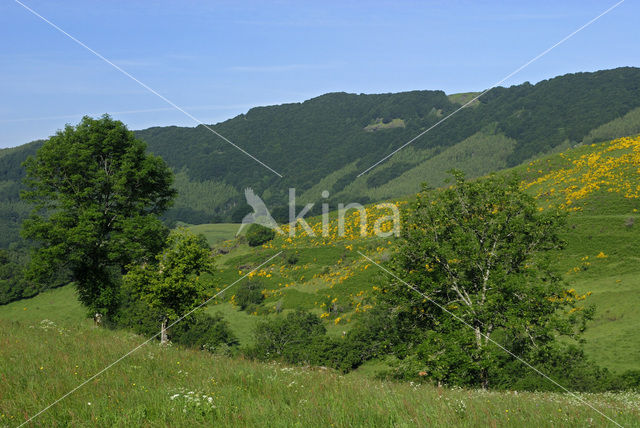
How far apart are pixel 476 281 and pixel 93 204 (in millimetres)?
18729

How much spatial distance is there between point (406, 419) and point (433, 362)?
14.0m

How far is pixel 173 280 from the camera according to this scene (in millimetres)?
23922

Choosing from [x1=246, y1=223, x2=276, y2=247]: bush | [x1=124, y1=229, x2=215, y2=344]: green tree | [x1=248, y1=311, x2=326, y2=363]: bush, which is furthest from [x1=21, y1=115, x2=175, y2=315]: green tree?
[x1=246, y1=223, x2=276, y2=247]: bush

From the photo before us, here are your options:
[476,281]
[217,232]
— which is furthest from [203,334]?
[217,232]

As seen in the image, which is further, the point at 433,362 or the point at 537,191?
the point at 537,191

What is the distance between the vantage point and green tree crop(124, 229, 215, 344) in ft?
78.7

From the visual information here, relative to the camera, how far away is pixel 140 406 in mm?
6828

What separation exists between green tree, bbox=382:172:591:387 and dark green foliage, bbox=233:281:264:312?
4263cm

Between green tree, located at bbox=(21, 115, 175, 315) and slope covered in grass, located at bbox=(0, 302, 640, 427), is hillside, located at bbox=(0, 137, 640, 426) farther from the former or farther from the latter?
green tree, located at bbox=(21, 115, 175, 315)

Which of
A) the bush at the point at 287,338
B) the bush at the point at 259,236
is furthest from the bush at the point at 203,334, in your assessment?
the bush at the point at 259,236

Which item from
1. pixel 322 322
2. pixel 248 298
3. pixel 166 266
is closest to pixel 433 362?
pixel 166 266

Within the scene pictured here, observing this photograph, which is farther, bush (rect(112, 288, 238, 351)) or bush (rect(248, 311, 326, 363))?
bush (rect(112, 288, 238, 351))

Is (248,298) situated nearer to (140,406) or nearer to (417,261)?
(417,261)

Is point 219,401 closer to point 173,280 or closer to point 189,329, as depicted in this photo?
point 173,280
